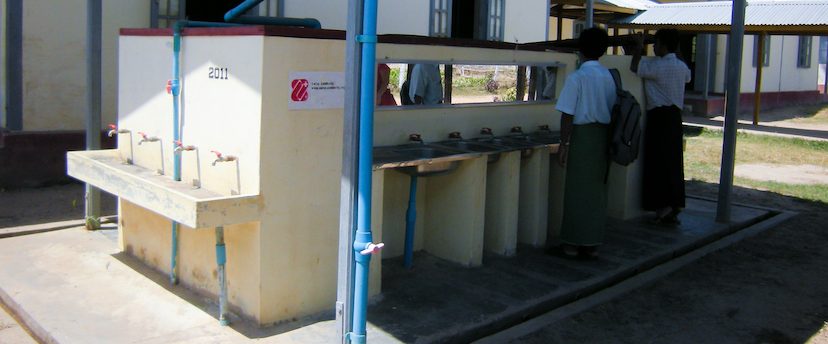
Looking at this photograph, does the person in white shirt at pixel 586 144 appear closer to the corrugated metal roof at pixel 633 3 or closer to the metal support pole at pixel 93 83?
the metal support pole at pixel 93 83

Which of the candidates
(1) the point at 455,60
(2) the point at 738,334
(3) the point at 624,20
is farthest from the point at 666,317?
(3) the point at 624,20

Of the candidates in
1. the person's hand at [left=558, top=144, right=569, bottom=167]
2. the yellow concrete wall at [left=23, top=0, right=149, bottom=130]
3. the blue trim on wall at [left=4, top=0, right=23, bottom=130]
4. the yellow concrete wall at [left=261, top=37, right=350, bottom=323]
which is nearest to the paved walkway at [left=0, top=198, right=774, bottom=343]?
the yellow concrete wall at [left=261, top=37, right=350, bottom=323]

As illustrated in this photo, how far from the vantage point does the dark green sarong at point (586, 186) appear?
5602 millimetres

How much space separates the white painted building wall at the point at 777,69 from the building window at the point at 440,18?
Answer: 37.2 feet

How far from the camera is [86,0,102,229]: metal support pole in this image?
6004 mm

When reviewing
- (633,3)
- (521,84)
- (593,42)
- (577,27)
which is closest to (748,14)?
(633,3)

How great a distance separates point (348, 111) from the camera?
3.51 meters

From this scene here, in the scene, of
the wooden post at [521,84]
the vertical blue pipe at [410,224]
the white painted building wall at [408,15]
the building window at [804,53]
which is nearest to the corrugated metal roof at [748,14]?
the white painted building wall at [408,15]

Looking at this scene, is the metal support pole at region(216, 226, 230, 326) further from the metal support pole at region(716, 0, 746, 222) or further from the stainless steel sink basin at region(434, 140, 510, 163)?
the metal support pole at region(716, 0, 746, 222)

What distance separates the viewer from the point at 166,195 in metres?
4.08

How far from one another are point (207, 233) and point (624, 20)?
1504 centimetres

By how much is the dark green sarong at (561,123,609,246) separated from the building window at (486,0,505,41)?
6.87 metres

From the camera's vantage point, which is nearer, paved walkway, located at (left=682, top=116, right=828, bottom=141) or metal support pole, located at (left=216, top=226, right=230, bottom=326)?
metal support pole, located at (left=216, top=226, right=230, bottom=326)

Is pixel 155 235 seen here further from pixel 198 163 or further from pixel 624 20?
pixel 624 20
